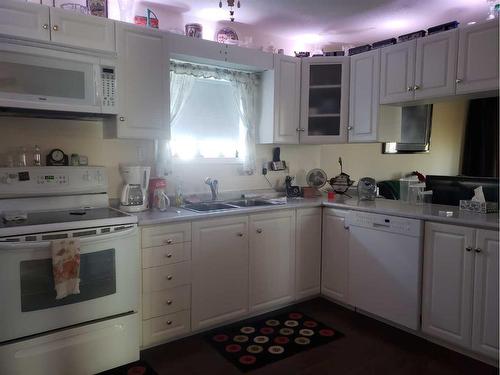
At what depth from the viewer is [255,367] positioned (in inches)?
91.2

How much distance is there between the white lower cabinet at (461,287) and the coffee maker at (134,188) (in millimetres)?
1994

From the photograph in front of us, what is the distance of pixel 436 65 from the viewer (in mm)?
2805

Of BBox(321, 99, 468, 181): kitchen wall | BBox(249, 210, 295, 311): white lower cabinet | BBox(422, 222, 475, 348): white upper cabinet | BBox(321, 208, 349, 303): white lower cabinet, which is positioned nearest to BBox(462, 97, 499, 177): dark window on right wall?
BBox(321, 99, 468, 181): kitchen wall

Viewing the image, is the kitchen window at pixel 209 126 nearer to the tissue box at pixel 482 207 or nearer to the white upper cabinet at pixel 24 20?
the white upper cabinet at pixel 24 20

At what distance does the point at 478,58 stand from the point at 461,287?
60.2 inches

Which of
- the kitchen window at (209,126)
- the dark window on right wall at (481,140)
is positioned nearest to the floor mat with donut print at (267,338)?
the kitchen window at (209,126)

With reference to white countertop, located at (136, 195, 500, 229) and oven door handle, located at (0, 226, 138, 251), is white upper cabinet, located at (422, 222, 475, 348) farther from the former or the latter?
oven door handle, located at (0, 226, 138, 251)

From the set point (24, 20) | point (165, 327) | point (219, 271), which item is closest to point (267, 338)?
point (219, 271)

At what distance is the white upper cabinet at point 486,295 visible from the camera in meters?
2.24

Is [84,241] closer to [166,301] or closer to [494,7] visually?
[166,301]

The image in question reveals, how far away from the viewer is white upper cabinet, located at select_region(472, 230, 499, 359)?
224cm

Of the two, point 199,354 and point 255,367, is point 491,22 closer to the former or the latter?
point 255,367

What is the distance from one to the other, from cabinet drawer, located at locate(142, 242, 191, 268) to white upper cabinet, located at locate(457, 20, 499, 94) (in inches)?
87.0

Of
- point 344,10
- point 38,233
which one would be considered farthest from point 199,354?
point 344,10
